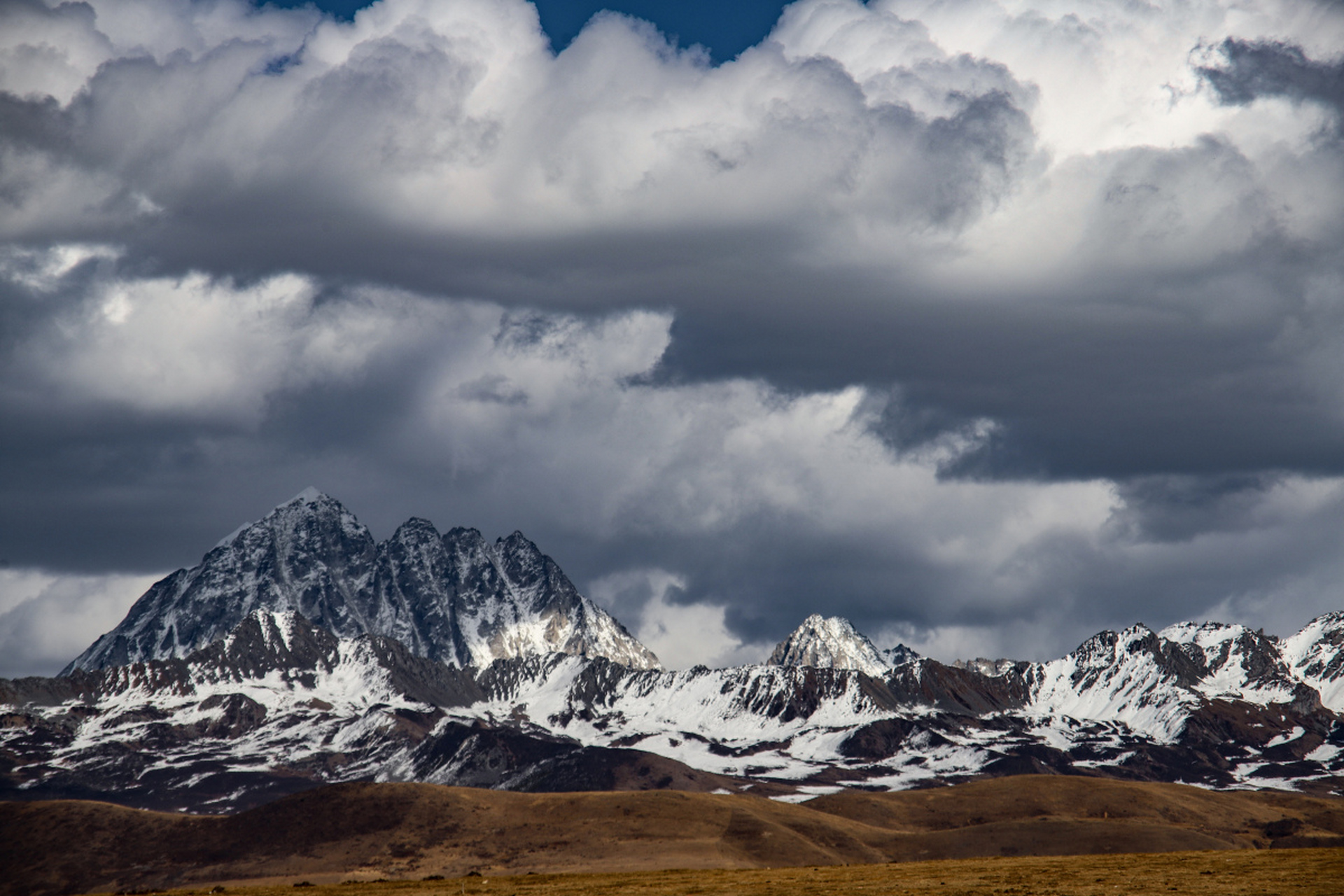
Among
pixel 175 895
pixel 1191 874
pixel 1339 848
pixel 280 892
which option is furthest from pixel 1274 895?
pixel 175 895

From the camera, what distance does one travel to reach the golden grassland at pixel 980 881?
13050 centimetres

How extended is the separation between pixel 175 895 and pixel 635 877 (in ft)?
187

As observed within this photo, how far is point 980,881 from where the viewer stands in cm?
14825

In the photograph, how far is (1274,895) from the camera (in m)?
121

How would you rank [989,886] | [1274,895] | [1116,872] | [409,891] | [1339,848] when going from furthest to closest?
[409,891], [1339,848], [1116,872], [989,886], [1274,895]

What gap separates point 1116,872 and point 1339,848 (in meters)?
29.7

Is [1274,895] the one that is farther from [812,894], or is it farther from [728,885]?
[728,885]

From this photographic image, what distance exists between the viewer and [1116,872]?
148 m

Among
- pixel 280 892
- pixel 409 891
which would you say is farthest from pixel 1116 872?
pixel 280 892

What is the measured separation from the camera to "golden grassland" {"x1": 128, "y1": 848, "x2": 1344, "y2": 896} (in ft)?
428

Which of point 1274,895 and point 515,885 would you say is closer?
point 1274,895

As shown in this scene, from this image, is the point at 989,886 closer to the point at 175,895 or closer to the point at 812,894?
the point at 812,894

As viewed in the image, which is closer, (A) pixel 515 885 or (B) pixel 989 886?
(B) pixel 989 886

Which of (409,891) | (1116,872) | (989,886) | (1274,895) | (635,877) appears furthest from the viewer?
(635,877)
